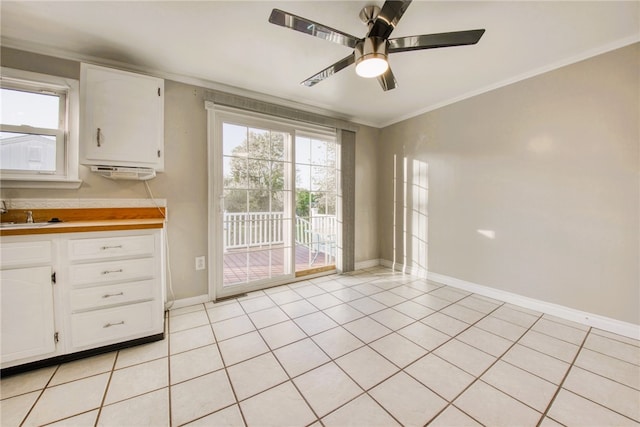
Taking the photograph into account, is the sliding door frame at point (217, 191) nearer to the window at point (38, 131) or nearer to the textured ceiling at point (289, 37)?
the textured ceiling at point (289, 37)

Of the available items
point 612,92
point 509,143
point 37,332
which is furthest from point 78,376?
point 612,92

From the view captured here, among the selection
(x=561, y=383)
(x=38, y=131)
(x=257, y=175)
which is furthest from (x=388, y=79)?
(x=38, y=131)

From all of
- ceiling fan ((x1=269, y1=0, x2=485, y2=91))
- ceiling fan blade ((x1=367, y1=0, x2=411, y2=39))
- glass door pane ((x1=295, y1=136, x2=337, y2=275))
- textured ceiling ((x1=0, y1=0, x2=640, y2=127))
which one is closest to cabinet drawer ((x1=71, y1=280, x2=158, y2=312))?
glass door pane ((x1=295, y1=136, x2=337, y2=275))

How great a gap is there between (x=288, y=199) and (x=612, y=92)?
10.4 feet

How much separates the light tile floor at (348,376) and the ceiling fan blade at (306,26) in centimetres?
214

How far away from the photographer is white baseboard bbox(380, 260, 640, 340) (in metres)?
1.96

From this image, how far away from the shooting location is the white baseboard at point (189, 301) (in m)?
2.44

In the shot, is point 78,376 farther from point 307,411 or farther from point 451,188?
point 451,188

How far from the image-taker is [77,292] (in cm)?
163

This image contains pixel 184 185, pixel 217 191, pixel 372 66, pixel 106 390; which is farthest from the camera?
pixel 217 191

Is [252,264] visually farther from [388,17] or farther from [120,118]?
[388,17]

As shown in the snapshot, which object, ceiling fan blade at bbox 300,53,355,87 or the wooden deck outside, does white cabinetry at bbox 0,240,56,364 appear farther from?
ceiling fan blade at bbox 300,53,355,87

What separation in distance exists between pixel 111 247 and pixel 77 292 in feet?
1.13

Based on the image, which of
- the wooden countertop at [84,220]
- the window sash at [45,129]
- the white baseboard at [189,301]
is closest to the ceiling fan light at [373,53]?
the wooden countertop at [84,220]
